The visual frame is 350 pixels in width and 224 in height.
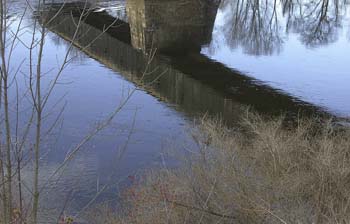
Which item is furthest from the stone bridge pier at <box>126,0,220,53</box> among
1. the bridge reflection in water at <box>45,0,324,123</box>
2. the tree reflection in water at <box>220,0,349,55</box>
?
the tree reflection in water at <box>220,0,349,55</box>

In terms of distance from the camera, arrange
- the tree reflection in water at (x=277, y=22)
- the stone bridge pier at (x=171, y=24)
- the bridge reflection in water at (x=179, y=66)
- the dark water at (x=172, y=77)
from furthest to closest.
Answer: the tree reflection in water at (x=277, y=22) → the stone bridge pier at (x=171, y=24) → the bridge reflection in water at (x=179, y=66) → the dark water at (x=172, y=77)

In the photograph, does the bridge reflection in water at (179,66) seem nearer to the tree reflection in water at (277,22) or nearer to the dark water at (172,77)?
the dark water at (172,77)

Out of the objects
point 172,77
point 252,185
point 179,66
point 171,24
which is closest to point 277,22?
point 171,24

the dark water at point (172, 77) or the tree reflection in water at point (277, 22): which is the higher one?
the tree reflection in water at point (277, 22)

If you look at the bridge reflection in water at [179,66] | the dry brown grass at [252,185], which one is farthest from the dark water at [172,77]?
the dry brown grass at [252,185]

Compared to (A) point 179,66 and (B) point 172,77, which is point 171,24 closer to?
(A) point 179,66

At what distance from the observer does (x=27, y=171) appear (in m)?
10.7

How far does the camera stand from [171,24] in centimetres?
2491

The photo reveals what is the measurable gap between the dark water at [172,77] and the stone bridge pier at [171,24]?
47 millimetres

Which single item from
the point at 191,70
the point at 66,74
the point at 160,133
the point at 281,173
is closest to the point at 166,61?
the point at 191,70

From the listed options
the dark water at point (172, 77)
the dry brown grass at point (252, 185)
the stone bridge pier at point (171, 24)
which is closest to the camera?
the dry brown grass at point (252, 185)

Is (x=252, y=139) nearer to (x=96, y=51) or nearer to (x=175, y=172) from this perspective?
(x=175, y=172)

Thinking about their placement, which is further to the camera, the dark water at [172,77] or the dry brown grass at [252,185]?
the dark water at [172,77]

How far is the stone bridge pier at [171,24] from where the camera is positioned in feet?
79.6
